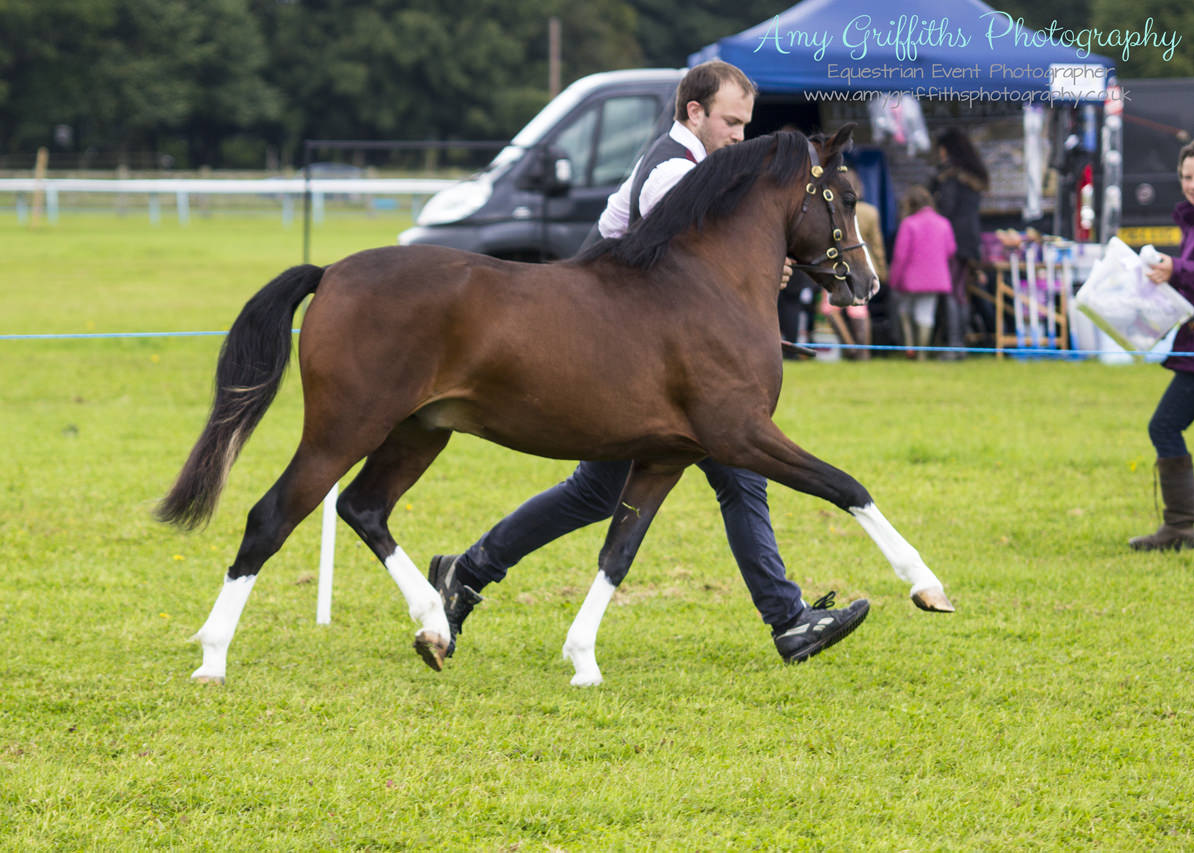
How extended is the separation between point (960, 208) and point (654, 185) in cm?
1031

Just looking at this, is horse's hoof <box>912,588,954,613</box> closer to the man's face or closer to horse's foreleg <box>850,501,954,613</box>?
horse's foreleg <box>850,501,954,613</box>

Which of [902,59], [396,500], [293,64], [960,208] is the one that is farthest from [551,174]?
[293,64]

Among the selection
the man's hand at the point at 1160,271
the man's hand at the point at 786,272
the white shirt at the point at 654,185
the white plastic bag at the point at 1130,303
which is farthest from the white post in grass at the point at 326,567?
the man's hand at the point at 1160,271

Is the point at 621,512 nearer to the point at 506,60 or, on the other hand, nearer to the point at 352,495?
the point at 352,495

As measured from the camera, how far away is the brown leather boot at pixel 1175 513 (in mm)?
6848

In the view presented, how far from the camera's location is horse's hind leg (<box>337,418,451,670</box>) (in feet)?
15.5

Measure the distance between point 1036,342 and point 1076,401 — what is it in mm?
2759

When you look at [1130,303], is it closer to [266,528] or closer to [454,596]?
[454,596]

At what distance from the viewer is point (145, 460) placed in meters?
8.88

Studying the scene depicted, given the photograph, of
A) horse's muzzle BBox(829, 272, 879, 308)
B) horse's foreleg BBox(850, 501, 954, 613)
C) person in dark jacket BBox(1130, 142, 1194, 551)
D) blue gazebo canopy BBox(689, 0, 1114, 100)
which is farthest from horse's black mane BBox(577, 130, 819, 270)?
blue gazebo canopy BBox(689, 0, 1114, 100)

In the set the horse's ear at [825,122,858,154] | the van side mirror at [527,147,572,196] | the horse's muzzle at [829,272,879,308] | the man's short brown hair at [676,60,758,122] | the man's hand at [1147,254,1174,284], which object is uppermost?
the man's short brown hair at [676,60,758,122]

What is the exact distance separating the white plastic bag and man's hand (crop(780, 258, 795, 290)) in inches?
84.6

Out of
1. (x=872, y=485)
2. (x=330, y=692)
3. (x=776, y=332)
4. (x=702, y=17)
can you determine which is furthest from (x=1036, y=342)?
(x=702, y=17)

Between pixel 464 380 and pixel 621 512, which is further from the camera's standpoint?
pixel 621 512
